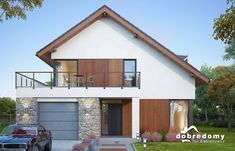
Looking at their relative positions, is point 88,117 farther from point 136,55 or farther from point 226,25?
point 226,25

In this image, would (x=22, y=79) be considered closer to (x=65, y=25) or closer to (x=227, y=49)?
(x=65, y=25)

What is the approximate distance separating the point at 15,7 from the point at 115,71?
46.7ft

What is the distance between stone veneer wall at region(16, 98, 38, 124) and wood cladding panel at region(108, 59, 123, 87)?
5.58m

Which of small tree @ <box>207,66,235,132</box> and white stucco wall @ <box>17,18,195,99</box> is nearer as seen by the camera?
white stucco wall @ <box>17,18,195,99</box>

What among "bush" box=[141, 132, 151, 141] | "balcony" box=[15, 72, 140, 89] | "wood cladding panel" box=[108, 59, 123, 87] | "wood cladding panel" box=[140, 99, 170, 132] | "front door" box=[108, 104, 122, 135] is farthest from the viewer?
"front door" box=[108, 104, 122, 135]

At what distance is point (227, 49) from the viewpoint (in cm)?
4719

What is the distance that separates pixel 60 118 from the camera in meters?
29.4

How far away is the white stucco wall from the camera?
30.7m

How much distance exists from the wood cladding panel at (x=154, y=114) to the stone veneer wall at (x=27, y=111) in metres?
7.45

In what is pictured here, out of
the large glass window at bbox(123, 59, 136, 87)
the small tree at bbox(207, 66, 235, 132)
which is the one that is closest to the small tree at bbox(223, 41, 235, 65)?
the small tree at bbox(207, 66, 235, 132)

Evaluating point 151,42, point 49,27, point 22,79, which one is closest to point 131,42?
point 151,42

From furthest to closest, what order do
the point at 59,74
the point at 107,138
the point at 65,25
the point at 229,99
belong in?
the point at 229,99
the point at 65,25
the point at 59,74
the point at 107,138

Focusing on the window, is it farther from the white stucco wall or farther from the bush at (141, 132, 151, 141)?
the bush at (141, 132, 151, 141)

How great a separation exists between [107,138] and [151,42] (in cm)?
729
